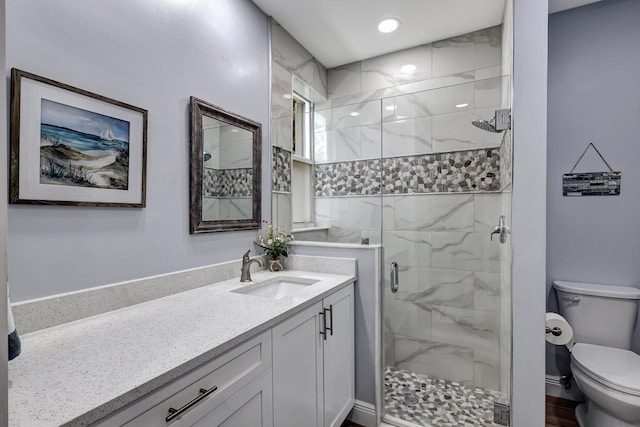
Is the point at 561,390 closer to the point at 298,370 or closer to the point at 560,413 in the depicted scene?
the point at 560,413

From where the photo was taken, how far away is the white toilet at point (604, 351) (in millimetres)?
1536

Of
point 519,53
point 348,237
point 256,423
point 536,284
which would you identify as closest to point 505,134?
point 519,53

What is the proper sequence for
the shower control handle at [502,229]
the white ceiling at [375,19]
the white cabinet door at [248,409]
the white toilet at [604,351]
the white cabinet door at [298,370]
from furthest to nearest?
the white ceiling at [375,19] < the shower control handle at [502,229] < the white toilet at [604,351] < the white cabinet door at [298,370] < the white cabinet door at [248,409]

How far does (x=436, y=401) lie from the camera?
2.08m

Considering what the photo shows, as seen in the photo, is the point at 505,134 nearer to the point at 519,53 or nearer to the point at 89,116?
the point at 519,53

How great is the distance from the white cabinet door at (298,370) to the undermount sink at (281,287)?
1.13ft

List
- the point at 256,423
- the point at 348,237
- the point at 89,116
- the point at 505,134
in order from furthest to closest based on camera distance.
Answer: the point at 348,237 → the point at 505,134 → the point at 89,116 → the point at 256,423

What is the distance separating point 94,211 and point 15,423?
82 centimetres

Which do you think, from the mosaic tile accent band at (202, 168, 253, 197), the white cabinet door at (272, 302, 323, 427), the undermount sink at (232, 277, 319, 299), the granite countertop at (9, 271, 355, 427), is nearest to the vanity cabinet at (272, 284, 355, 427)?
the white cabinet door at (272, 302, 323, 427)

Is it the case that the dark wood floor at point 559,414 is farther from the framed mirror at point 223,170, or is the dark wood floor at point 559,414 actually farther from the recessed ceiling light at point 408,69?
the recessed ceiling light at point 408,69

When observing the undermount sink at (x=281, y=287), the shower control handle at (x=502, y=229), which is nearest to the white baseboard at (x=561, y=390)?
the shower control handle at (x=502, y=229)

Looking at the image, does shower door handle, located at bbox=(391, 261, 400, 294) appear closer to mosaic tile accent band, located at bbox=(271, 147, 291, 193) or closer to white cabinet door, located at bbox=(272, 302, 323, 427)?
white cabinet door, located at bbox=(272, 302, 323, 427)

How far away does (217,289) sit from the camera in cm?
163

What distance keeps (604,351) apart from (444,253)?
1.05 m
